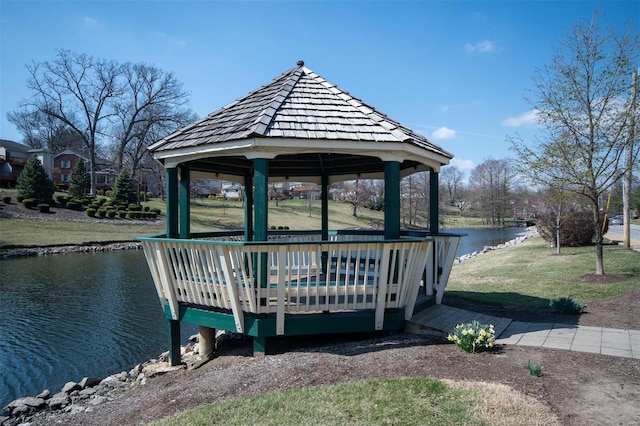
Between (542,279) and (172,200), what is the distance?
10487 millimetres

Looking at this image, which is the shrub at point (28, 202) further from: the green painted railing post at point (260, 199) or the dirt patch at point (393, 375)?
the green painted railing post at point (260, 199)

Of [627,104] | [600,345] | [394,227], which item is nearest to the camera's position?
[600,345]

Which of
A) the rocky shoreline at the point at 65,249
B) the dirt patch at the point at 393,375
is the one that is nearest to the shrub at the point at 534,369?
the dirt patch at the point at 393,375

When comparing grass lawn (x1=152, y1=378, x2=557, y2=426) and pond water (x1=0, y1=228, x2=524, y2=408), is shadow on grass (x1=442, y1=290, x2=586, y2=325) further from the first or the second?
pond water (x1=0, y1=228, x2=524, y2=408)

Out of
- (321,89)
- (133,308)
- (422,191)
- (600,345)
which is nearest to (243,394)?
(600,345)

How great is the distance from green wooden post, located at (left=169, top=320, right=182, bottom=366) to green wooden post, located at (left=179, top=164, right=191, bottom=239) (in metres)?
1.47

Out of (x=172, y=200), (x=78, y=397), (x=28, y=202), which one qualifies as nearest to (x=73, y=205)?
(x=28, y=202)

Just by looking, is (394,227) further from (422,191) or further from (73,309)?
(422,191)

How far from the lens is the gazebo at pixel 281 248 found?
5496 mm

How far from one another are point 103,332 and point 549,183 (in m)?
13.2

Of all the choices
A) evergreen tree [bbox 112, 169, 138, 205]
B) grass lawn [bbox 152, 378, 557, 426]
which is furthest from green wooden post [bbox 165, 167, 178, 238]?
evergreen tree [bbox 112, 169, 138, 205]

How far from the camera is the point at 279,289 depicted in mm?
5391

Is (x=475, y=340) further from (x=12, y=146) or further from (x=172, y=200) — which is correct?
(x=12, y=146)

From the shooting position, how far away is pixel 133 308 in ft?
41.6
